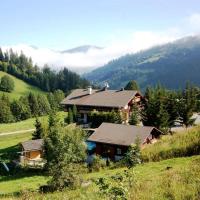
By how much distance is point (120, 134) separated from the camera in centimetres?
5469

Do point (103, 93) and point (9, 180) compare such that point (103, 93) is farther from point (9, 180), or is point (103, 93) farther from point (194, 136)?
point (194, 136)

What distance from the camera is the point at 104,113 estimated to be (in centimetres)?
7425

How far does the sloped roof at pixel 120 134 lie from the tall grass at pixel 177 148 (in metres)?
17.9

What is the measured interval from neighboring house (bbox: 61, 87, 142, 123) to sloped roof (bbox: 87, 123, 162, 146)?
19.4 meters

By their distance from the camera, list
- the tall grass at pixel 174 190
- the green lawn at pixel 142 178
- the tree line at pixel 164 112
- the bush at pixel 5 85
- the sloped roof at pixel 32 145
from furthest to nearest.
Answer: the bush at pixel 5 85, the tree line at pixel 164 112, the sloped roof at pixel 32 145, the green lawn at pixel 142 178, the tall grass at pixel 174 190

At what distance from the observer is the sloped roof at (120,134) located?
5241 cm

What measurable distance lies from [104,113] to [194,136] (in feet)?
154

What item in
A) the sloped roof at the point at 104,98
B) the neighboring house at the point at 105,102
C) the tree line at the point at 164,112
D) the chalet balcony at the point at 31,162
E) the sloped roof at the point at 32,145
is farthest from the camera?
the sloped roof at the point at 104,98

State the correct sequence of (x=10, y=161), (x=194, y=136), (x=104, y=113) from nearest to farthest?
1. (x=194, y=136)
2. (x=10, y=161)
3. (x=104, y=113)

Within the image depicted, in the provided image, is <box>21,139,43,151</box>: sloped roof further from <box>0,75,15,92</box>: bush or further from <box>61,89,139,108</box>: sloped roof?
<box>0,75,15,92</box>: bush

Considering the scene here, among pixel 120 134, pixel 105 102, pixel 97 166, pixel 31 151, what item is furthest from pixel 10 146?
pixel 97 166

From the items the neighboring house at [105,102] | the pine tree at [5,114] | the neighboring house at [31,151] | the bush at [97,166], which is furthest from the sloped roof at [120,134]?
the pine tree at [5,114]

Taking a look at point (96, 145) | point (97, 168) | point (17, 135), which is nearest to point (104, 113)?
point (96, 145)

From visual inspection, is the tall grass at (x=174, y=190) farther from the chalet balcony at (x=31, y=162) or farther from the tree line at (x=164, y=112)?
the tree line at (x=164, y=112)
